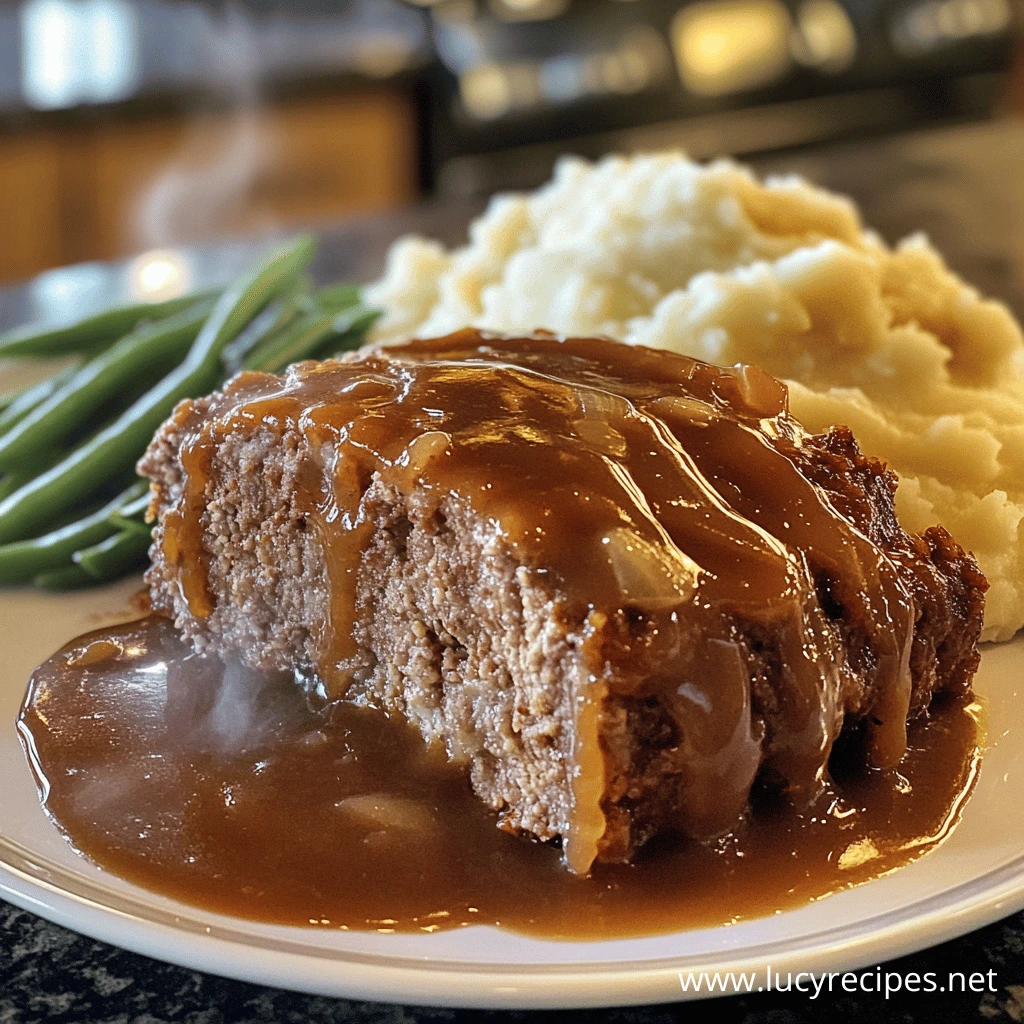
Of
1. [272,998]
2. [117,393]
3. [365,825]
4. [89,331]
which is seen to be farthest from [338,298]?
[272,998]

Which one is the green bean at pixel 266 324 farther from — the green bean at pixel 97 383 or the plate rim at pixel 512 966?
the plate rim at pixel 512 966

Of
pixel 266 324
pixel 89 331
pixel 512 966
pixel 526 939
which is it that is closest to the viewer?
pixel 512 966

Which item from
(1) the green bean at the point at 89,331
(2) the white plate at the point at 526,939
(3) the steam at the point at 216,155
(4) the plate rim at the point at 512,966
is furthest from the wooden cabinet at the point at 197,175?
(4) the plate rim at the point at 512,966

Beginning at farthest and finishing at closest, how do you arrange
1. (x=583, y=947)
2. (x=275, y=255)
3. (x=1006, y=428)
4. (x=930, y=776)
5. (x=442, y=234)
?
1. (x=442, y=234)
2. (x=275, y=255)
3. (x=1006, y=428)
4. (x=930, y=776)
5. (x=583, y=947)

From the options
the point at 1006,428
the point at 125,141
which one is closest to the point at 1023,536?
the point at 1006,428

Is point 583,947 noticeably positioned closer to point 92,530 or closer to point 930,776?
point 930,776

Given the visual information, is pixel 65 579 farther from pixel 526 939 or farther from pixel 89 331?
pixel 526 939
